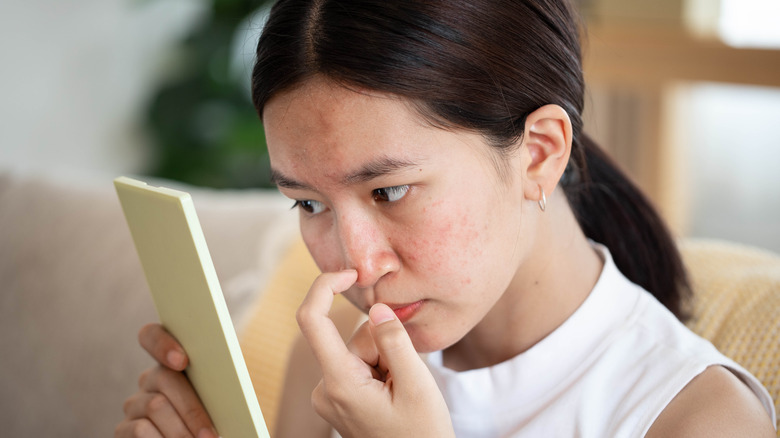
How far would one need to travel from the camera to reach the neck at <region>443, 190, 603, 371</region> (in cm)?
101

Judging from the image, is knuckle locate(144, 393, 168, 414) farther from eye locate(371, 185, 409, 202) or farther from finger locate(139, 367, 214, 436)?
eye locate(371, 185, 409, 202)

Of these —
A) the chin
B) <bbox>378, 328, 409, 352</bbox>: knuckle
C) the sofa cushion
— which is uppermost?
<bbox>378, 328, 409, 352</bbox>: knuckle

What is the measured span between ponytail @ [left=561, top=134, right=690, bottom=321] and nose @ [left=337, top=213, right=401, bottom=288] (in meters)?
0.41

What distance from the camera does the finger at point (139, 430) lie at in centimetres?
95

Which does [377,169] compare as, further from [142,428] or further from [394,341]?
[142,428]

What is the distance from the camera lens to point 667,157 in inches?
94.3

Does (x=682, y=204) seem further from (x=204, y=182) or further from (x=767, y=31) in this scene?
(x=204, y=182)

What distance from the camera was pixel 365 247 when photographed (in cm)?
84

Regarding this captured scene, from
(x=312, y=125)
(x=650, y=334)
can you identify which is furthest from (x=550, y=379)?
(x=312, y=125)

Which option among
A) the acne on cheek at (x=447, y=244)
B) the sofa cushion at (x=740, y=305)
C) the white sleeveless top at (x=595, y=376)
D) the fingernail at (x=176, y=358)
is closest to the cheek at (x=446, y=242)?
the acne on cheek at (x=447, y=244)

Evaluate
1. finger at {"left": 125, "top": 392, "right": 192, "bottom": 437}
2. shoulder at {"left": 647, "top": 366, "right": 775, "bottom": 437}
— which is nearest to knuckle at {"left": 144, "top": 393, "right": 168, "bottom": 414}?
finger at {"left": 125, "top": 392, "right": 192, "bottom": 437}

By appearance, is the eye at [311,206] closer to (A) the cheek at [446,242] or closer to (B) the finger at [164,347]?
(A) the cheek at [446,242]

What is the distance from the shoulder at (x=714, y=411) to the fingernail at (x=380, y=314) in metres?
Answer: 0.35

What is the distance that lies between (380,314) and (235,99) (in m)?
2.48
